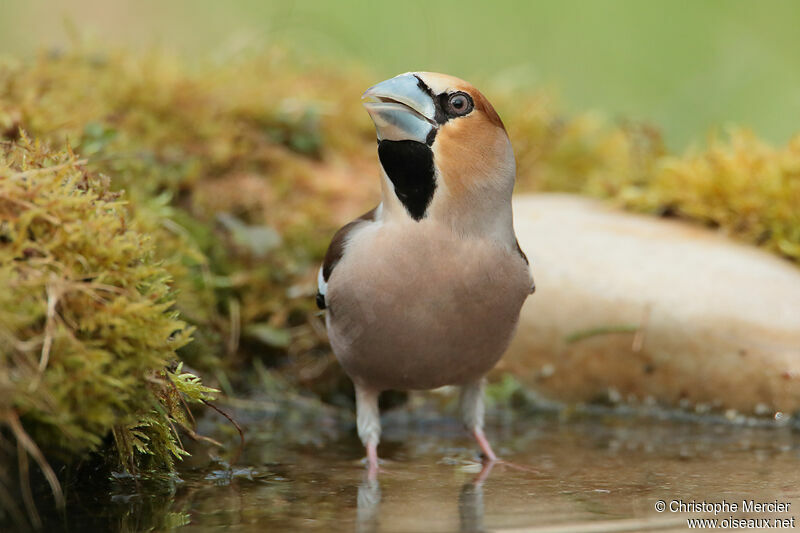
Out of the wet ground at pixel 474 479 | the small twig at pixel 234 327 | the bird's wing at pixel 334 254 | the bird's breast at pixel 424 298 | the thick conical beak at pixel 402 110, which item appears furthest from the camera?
the small twig at pixel 234 327

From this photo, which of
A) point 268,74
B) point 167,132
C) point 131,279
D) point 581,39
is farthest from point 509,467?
point 581,39

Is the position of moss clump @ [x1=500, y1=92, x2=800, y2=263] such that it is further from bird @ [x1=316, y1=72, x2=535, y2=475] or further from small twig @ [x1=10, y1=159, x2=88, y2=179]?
small twig @ [x1=10, y1=159, x2=88, y2=179]

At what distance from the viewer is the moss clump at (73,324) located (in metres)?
2.71

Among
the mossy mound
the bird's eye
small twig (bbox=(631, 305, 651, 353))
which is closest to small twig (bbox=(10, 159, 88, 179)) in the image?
the mossy mound

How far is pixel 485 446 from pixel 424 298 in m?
1.03

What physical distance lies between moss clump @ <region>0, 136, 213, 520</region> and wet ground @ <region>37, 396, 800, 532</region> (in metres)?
0.36

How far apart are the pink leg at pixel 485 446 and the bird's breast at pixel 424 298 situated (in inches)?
19.0

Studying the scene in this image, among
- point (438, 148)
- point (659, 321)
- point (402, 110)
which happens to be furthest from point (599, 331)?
point (402, 110)

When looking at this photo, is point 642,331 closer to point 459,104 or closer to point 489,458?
point 489,458

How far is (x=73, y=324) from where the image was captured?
114 inches

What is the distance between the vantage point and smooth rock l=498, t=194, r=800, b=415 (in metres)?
5.11

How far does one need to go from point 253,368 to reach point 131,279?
2.57 m

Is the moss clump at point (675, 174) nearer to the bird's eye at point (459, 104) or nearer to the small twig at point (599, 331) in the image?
the small twig at point (599, 331)

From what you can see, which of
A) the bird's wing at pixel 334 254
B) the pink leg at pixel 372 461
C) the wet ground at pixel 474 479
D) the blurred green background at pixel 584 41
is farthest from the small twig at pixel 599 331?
the blurred green background at pixel 584 41
